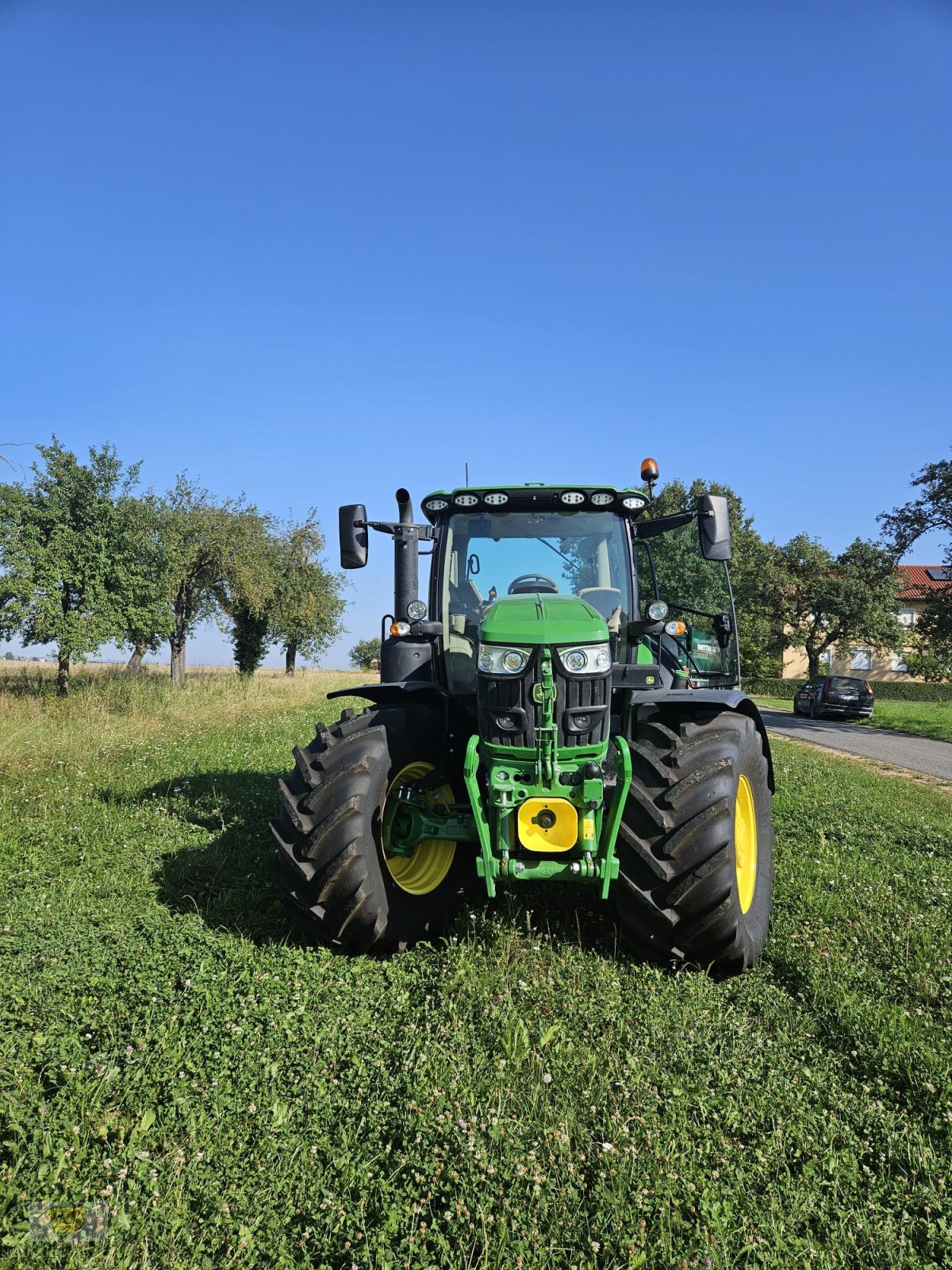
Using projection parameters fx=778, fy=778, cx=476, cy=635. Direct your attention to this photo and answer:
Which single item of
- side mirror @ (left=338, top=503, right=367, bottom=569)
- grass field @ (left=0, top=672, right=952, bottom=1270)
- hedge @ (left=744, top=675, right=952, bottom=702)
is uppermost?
side mirror @ (left=338, top=503, right=367, bottom=569)

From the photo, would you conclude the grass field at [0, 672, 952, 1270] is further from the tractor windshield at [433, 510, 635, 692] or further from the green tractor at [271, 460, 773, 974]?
the tractor windshield at [433, 510, 635, 692]

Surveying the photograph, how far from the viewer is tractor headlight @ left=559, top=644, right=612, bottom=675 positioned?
12.4ft

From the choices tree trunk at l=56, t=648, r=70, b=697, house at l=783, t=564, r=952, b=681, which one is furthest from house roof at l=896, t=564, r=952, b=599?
tree trunk at l=56, t=648, r=70, b=697

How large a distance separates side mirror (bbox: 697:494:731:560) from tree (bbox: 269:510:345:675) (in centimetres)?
3186

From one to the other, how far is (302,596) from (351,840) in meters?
33.5

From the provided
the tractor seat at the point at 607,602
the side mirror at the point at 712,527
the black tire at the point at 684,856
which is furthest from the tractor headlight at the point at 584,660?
the side mirror at the point at 712,527

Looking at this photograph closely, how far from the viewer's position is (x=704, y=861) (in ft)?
11.9

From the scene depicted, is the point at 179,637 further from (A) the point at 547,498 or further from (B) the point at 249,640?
(A) the point at 547,498

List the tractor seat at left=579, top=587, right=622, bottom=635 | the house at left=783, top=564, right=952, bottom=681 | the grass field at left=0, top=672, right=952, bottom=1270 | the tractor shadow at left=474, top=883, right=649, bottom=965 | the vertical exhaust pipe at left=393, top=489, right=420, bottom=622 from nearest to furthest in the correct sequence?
the grass field at left=0, top=672, right=952, bottom=1270 → the tractor shadow at left=474, top=883, right=649, bottom=965 → the tractor seat at left=579, top=587, right=622, bottom=635 → the vertical exhaust pipe at left=393, top=489, right=420, bottom=622 → the house at left=783, top=564, right=952, bottom=681

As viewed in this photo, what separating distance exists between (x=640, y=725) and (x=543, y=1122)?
214 cm

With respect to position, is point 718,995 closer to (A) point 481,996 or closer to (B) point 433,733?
(A) point 481,996

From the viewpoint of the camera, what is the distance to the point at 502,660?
12.5ft

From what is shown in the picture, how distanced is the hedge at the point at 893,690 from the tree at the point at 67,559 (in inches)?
1204

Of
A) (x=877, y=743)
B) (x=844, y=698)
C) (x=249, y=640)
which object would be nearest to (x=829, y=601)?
(x=844, y=698)
